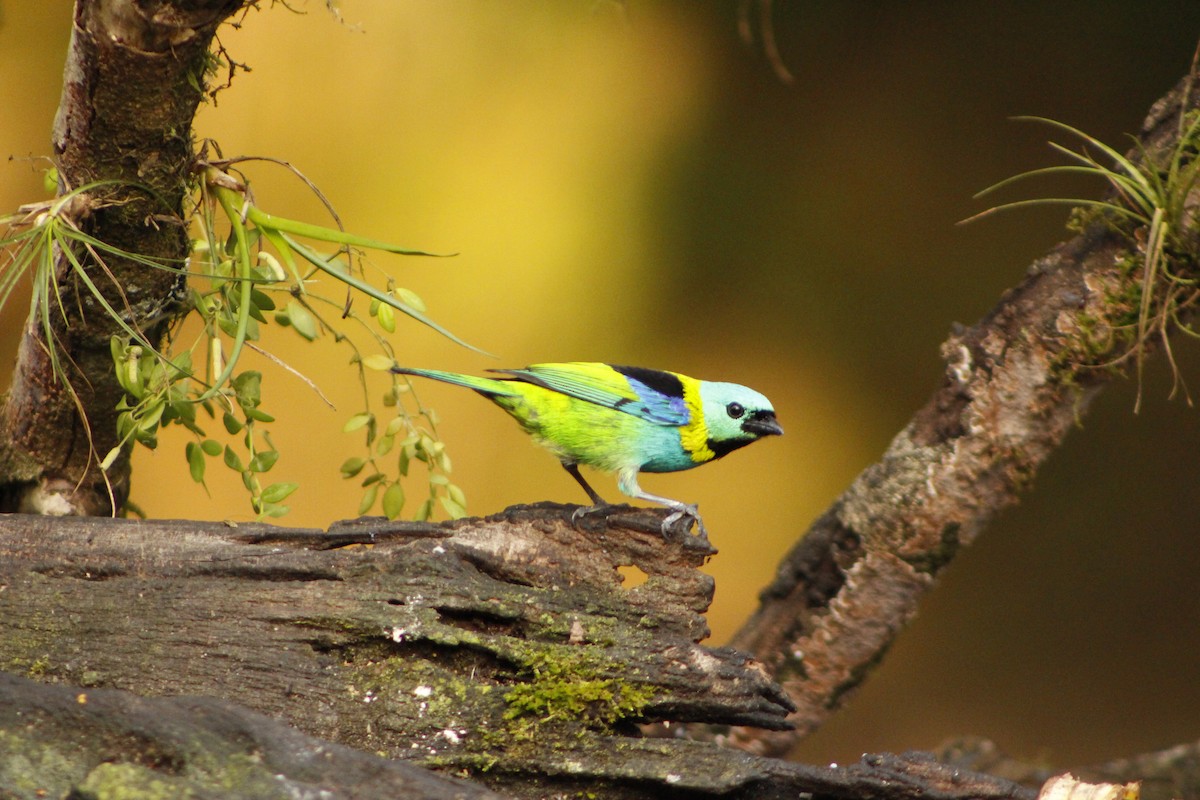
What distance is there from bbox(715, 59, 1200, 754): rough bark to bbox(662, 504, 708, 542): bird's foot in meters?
0.62

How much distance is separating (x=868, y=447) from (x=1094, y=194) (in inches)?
37.2

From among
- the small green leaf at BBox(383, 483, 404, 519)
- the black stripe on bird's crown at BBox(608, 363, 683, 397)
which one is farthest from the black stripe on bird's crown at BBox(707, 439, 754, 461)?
the small green leaf at BBox(383, 483, 404, 519)

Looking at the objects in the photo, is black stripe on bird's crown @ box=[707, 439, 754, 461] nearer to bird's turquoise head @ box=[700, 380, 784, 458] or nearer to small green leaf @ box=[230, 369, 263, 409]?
bird's turquoise head @ box=[700, 380, 784, 458]

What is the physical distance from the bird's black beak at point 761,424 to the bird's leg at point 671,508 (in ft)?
0.75

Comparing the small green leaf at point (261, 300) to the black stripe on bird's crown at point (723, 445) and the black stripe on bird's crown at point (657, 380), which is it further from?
the black stripe on bird's crown at point (723, 445)

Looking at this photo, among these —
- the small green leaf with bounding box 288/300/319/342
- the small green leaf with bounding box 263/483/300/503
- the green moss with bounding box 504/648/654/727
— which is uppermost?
the small green leaf with bounding box 288/300/319/342

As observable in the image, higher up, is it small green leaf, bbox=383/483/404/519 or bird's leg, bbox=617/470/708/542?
bird's leg, bbox=617/470/708/542

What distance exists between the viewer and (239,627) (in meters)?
1.44

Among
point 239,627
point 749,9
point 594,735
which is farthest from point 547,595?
point 749,9

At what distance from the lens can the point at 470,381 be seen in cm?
191

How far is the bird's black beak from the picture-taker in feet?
6.54

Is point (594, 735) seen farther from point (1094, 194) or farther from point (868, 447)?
point (1094, 194)

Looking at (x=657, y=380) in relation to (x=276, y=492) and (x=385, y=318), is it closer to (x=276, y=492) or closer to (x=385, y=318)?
(x=385, y=318)

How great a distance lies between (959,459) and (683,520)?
0.75 m
